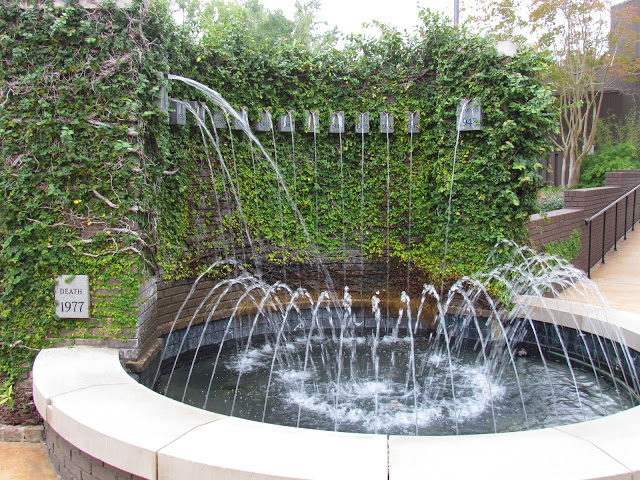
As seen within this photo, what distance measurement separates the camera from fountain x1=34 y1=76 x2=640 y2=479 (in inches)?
98.7

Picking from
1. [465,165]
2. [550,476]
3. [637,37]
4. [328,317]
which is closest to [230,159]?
[328,317]

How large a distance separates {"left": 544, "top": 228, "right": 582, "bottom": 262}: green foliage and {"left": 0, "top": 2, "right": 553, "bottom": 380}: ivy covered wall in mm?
1950

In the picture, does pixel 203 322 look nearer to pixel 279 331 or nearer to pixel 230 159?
pixel 279 331

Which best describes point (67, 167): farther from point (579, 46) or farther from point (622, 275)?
point (579, 46)

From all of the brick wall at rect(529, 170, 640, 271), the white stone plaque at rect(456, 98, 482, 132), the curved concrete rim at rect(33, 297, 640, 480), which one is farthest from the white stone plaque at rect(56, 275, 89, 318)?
the brick wall at rect(529, 170, 640, 271)

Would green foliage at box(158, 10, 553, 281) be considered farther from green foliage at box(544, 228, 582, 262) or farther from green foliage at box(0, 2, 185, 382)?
green foliage at box(544, 228, 582, 262)

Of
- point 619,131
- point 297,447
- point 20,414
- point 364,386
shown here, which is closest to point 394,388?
point 364,386

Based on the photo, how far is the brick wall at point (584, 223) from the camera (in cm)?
778

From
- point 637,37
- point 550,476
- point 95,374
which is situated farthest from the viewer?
point 637,37

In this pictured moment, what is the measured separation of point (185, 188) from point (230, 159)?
85 centimetres

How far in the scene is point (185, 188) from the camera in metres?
5.76

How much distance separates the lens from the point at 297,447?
2.57 m

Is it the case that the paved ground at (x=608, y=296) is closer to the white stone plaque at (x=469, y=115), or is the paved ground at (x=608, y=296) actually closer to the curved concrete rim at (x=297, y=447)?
the curved concrete rim at (x=297, y=447)

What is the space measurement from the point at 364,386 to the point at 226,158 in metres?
3.39
